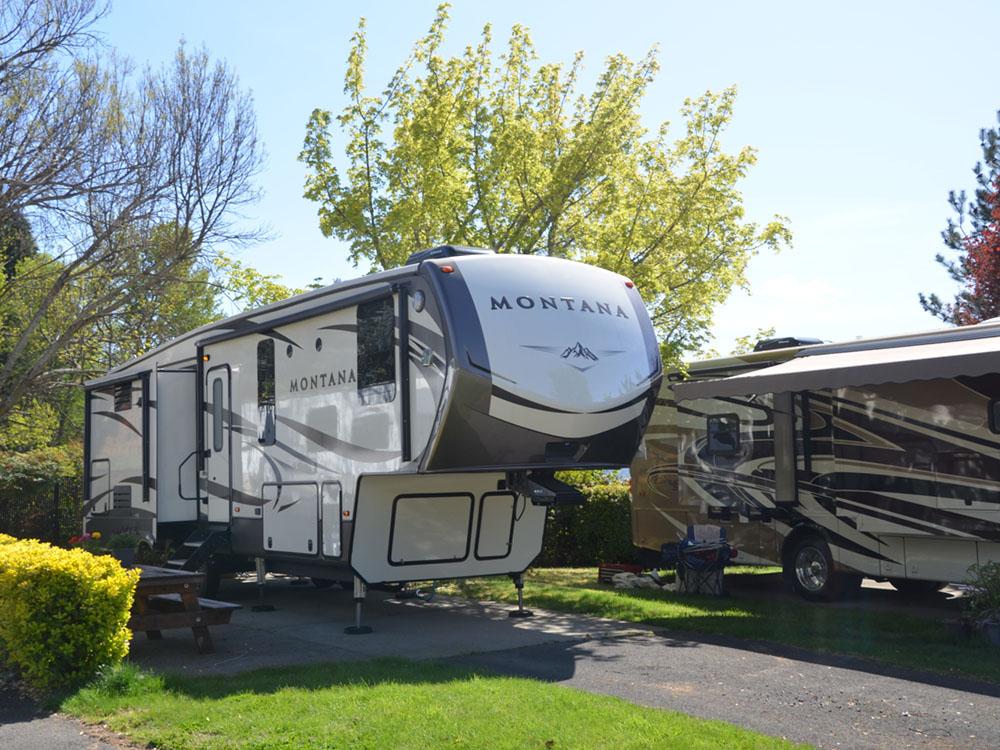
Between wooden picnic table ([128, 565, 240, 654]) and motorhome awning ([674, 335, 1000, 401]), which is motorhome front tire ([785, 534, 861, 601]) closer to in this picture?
motorhome awning ([674, 335, 1000, 401])

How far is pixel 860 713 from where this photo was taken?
6758 millimetres

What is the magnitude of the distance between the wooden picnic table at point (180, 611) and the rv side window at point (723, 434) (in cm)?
659

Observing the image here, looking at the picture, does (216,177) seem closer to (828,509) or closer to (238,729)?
(828,509)

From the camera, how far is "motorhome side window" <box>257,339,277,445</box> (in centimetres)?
1154

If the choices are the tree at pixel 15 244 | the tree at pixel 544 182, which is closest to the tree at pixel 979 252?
the tree at pixel 544 182

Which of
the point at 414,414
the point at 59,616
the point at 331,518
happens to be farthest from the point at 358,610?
the point at 59,616

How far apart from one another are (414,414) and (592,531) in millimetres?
8334

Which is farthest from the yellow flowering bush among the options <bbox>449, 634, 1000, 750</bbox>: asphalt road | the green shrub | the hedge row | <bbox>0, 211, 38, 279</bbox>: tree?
<bbox>0, 211, 38, 279</bbox>: tree

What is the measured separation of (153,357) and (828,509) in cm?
870

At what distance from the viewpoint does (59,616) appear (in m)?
7.66

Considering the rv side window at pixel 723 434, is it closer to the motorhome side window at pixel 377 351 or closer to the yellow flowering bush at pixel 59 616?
the motorhome side window at pixel 377 351

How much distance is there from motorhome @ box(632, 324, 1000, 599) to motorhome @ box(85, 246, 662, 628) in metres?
2.23

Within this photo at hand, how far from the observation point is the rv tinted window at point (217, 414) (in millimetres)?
12609

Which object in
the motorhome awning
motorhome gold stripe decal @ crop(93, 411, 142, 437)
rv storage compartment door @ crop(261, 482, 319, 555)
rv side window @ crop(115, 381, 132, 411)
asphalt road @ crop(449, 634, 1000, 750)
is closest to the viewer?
asphalt road @ crop(449, 634, 1000, 750)
